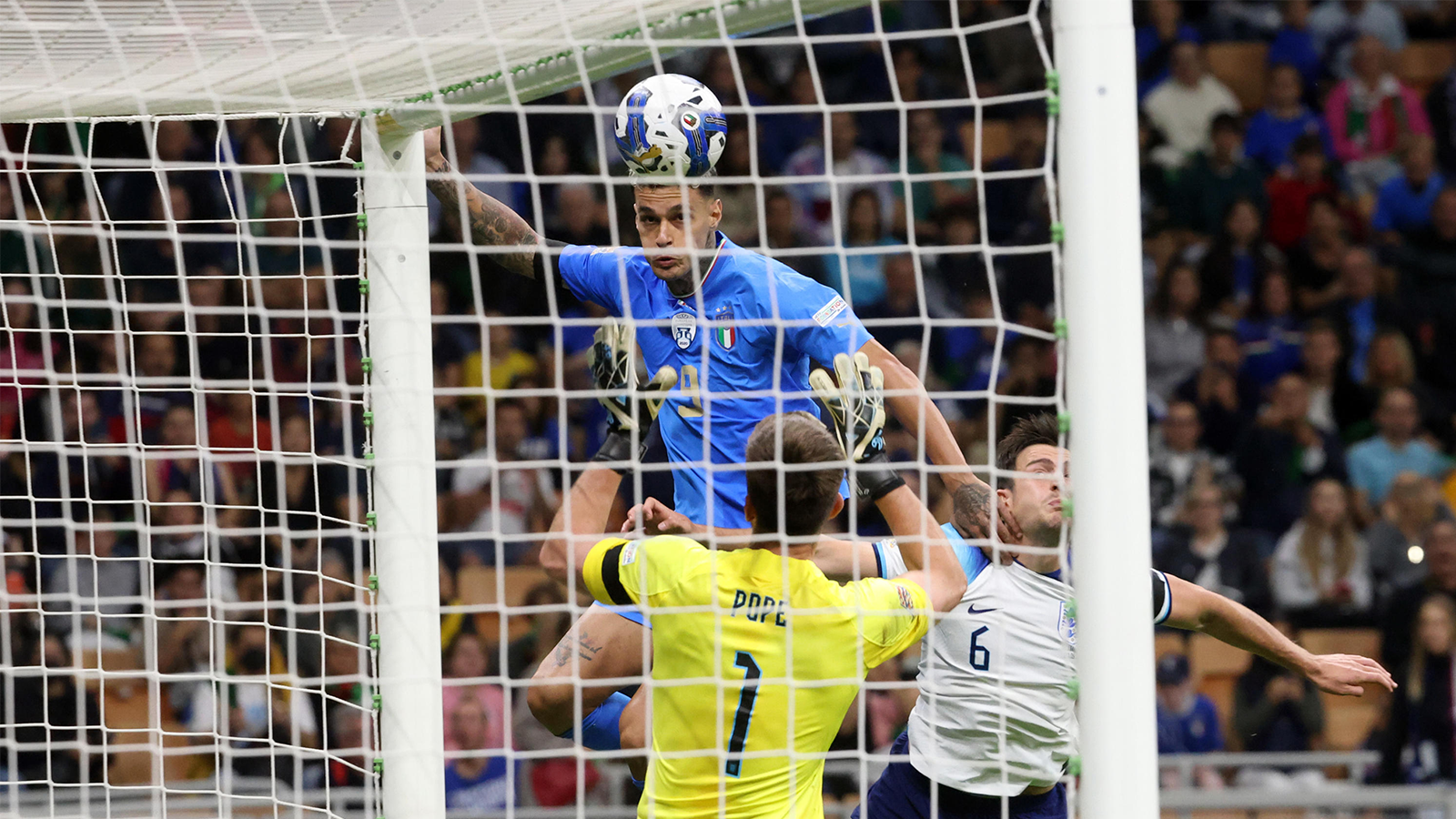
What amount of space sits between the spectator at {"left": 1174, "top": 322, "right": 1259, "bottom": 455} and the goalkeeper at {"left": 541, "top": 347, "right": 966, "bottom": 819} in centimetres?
451

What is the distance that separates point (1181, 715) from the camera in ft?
22.1

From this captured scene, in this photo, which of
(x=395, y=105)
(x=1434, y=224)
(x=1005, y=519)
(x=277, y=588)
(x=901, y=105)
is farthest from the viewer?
(x=1434, y=224)

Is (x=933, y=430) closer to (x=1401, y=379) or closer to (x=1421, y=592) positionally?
(x=1421, y=592)

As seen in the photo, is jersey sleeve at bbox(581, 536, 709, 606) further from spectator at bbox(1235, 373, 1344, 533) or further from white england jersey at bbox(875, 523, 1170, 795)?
spectator at bbox(1235, 373, 1344, 533)

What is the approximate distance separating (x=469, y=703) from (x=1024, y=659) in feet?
11.0

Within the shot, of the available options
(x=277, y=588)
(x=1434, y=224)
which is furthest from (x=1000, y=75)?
(x=277, y=588)

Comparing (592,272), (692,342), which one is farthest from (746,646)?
(592,272)

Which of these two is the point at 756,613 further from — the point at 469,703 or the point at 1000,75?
the point at 1000,75

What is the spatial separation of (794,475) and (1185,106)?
5727 mm

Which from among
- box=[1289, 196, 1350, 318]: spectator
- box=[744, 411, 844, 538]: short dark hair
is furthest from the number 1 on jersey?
box=[1289, 196, 1350, 318]: spectator

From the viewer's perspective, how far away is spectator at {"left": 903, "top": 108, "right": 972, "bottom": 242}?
25.6ft

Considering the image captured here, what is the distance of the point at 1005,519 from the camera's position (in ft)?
11.4

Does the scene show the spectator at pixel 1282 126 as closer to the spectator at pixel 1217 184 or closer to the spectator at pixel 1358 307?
the spectator at pixel 1217 184

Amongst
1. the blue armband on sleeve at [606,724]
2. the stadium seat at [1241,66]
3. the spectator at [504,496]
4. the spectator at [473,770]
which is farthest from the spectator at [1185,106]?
the blue armband on sleeve at [606,724]
